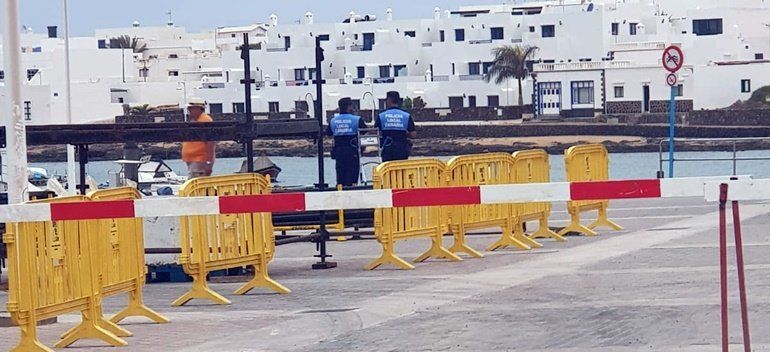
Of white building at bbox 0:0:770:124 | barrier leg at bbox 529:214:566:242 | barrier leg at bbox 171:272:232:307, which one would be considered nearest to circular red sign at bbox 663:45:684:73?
barrier leg at bbox 529:214:566:242

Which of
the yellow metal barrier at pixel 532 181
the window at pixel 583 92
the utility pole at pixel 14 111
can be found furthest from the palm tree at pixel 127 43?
the utility pole at pixel 14 111

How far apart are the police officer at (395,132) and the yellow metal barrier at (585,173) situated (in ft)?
8.53

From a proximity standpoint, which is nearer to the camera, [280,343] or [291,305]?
[280,343]

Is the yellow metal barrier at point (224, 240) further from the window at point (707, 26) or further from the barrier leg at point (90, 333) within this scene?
the window at point (707, 26)

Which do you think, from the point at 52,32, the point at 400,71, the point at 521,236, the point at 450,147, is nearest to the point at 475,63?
the point at 400,71

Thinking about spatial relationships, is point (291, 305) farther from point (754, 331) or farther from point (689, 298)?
point (754, 331)

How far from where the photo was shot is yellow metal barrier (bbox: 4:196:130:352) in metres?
11.2

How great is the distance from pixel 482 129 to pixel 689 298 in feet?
322

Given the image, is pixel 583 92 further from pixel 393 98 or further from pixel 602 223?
pixel 602 223

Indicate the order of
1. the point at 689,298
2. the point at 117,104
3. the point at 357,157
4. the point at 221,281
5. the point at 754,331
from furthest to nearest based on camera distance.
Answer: the point at 117,104
the point at 357,157
the point at 221,281
the point at 689,298
the point at 754,331

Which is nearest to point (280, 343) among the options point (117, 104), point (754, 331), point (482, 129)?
point (754, 331)

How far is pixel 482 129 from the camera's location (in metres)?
111

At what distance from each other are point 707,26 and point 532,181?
337 feet

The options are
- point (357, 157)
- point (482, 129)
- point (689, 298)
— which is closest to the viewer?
point (689, 298)
